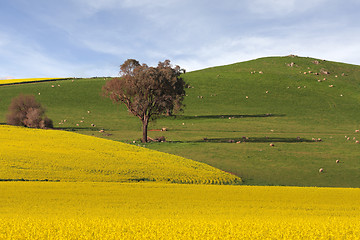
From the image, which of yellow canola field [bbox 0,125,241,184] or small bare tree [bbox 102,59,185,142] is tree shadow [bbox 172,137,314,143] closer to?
small bare tree [bbox 102,59,185,142]

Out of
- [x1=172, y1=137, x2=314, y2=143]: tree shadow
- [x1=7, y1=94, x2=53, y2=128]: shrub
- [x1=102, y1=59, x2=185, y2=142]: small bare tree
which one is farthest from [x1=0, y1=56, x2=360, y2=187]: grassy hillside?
[x1=7, y1=94, x2=53, y2=128]: shrub

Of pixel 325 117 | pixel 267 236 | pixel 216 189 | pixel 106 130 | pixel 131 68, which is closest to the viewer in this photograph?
pixel 267 236

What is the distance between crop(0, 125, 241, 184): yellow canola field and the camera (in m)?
23.1

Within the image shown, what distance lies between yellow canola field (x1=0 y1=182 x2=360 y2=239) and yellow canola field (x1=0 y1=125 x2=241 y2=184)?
8.71ft

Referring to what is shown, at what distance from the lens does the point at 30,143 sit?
107ft

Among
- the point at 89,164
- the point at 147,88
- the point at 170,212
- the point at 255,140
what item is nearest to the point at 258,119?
the point at 255,140

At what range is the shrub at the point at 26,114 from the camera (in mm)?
53625

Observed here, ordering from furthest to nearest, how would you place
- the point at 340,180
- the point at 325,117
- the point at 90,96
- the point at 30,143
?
the point at 90,96 < the point at 325,117 < the point at 30,143 < the point at 340,180

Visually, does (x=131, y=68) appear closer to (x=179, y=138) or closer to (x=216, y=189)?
(x=179, y=138)

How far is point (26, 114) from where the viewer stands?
181 ft

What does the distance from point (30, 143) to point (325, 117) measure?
226ft

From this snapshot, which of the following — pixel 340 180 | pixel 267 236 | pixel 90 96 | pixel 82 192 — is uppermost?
pixel 90 96

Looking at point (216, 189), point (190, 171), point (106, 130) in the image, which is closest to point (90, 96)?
point (106, 130)

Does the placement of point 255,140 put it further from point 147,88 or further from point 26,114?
point 26,114
